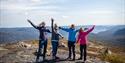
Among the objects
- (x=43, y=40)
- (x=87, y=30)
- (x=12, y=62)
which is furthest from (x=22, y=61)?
(x=87, y=30)

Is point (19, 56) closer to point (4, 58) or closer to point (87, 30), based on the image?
point (4, 58)

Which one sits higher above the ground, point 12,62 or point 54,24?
point 54,24

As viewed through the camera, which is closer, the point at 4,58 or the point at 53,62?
the point at 53,62

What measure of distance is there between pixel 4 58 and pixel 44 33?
194 inches

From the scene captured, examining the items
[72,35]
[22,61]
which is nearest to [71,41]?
[72,35]

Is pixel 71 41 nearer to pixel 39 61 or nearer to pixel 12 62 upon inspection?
pixel 39 61

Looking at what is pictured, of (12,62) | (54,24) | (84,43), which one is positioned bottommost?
(12,62)

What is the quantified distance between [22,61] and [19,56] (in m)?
2.26

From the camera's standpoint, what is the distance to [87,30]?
22219 millimetres

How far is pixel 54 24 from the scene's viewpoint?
22.3 metres

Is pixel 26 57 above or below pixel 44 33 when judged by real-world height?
below

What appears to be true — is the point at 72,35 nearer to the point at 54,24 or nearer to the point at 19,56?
the point at 54,24

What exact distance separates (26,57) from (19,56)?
73 centimetres

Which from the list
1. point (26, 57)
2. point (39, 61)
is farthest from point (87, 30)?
point (26, 57)
